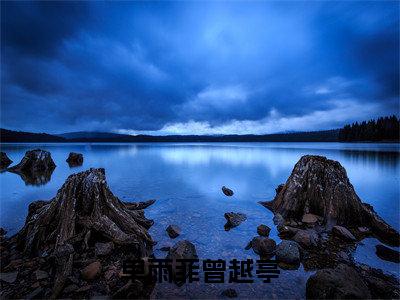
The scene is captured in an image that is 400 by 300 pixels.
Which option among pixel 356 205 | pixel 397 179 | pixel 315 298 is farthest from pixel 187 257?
pixel 397 179

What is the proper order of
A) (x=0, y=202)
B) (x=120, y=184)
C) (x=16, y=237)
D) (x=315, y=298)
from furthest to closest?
(x=120, y=184) → (x=0, y=202) → (x=16, y=237) → (x=315, y=298)

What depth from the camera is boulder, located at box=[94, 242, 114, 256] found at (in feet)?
25.5

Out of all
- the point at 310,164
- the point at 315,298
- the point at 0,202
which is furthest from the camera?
the point at 0,202

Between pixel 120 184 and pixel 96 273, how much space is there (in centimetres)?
1701

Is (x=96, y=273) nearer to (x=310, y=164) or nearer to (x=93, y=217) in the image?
(x=93, y=217)

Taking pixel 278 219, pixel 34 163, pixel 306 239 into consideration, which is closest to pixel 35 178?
pixel 34 163

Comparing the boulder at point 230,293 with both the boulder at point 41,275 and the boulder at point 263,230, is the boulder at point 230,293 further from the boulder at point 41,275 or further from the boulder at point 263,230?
the boulder at point 41,275

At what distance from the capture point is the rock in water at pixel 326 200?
441 inches

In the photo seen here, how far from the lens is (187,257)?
7.57 meters

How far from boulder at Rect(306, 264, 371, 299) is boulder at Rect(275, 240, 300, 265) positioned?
157 centimetres

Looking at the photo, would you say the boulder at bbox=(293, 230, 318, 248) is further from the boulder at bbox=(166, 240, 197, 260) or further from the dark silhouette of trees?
the dark silhouette of trees

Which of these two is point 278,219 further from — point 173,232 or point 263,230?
point 173,232

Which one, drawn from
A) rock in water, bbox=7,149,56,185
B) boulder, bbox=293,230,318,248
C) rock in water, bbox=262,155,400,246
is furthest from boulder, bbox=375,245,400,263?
rock in water, bbox=7,149,56,185

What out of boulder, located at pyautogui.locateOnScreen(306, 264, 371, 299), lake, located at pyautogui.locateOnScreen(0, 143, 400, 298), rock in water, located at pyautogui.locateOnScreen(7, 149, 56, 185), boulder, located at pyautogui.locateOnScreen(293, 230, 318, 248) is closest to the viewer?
boulder, located at pyautogui.locateOnScreen(306, 264, 371, 299)
